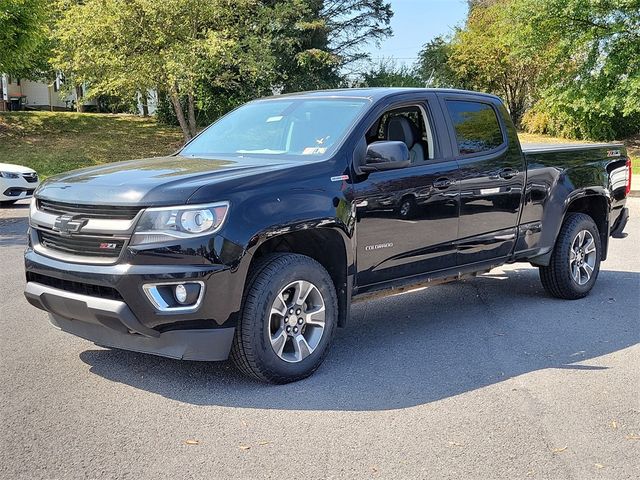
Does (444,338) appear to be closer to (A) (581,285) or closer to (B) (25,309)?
(A) (581,285)

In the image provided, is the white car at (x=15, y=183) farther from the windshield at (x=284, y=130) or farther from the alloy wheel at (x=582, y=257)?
the alloy wheel at (x=582, y=257)

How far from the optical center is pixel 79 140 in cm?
2659

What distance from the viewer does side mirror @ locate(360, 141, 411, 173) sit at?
192 inches

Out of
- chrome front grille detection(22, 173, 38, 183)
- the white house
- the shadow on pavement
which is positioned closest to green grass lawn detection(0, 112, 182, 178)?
chrome front grille detection(22, 173, 38, 183)

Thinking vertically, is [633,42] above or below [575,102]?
above

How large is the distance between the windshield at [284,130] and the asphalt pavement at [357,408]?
1.58 m

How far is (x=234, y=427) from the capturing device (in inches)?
153

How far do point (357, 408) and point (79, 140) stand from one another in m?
24.8

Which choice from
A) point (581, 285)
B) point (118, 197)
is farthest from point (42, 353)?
point (581, 285)

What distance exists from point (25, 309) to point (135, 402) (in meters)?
2.71

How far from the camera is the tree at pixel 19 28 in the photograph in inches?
752

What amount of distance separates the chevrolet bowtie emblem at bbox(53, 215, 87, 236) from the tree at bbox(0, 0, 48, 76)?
1651 cm

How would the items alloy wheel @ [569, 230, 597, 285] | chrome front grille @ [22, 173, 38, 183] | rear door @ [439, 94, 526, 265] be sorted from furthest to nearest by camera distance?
chrome front grille @ [22, 173, 38, 183], alloy wheel @ [569, 230, 597, 285], rear door @ [439, 94, 526, 265]

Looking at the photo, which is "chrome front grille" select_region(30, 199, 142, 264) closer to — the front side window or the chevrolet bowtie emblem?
the chevrolet bowtie emblem
